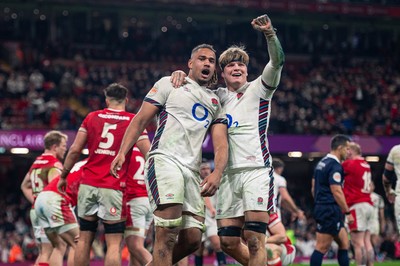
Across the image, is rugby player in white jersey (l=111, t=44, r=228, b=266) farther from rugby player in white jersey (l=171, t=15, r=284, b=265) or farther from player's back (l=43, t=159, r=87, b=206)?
player's back (l=43, t=159, r=87, b=206)

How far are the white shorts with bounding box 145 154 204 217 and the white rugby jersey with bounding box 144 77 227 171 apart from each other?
8cm

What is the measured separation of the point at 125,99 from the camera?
364 inches

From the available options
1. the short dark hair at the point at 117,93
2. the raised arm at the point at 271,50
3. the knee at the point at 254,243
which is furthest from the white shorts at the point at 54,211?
the raised arm at the point at 271,50

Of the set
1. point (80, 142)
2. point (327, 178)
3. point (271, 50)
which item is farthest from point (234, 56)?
point (327, 178)

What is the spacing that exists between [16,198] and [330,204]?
19045mm

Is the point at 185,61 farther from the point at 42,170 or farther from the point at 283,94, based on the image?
the point at 42,170

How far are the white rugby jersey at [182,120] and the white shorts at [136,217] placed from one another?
265 cm

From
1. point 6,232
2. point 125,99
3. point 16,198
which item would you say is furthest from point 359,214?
point 16,198

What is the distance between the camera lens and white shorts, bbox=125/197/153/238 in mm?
9742

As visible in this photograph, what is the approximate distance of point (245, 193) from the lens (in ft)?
25.5

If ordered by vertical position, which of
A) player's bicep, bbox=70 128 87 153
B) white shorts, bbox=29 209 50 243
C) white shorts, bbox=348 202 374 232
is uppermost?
player's bicep, bbox=70 128 87 153

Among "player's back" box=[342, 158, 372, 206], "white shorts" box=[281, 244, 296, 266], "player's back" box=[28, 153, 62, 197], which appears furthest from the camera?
"player's back" box=[342, 158, 372, 206]

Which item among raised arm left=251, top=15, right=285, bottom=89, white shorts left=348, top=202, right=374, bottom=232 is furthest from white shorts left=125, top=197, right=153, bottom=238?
white shorts left=348, top=202, right=374, bottom=232

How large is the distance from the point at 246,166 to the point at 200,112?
0.85 metres
